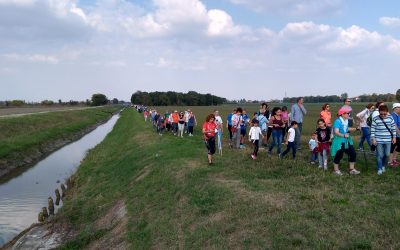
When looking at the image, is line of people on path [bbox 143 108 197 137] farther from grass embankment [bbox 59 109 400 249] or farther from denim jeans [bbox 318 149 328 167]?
denim jeans [bbox 318 149 328 167]

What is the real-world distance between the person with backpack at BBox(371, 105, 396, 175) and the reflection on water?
42.6ft

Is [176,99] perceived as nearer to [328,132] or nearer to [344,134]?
[328,132]

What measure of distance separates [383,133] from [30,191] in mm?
18261

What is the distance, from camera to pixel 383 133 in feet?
37.4

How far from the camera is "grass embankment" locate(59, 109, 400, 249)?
742cm

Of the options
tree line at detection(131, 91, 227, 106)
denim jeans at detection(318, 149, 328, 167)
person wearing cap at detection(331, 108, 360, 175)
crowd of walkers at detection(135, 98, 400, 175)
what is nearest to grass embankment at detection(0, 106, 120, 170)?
crowd of walkers at detection(135, 98, 400, 175)

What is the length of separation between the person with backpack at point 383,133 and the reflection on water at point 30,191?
13.0 metres

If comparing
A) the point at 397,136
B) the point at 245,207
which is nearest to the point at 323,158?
the point at 397,136

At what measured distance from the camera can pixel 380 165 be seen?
11.5 meters

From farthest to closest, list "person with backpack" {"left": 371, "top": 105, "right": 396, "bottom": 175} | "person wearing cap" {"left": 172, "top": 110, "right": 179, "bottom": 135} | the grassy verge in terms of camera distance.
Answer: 1. the grassy verge
2. "person wearing cap" {"left": 172, "top": 110, "right": 179, "bottom": 135}
3. "person with backpack" {"left": 371, "top": 105, "right": 396, "bottom": 175}

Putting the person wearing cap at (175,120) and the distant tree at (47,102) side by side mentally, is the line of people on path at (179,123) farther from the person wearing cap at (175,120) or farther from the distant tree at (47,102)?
the distant tree at (47,102)

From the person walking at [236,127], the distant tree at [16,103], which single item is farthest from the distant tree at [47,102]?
the person walking at [236,127]

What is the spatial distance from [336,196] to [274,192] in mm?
1553

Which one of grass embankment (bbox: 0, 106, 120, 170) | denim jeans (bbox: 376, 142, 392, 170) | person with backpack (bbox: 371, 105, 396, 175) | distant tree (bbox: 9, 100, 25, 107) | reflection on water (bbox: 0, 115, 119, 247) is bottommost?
reflection on water (bbox: 0, 115, 119, 247)
